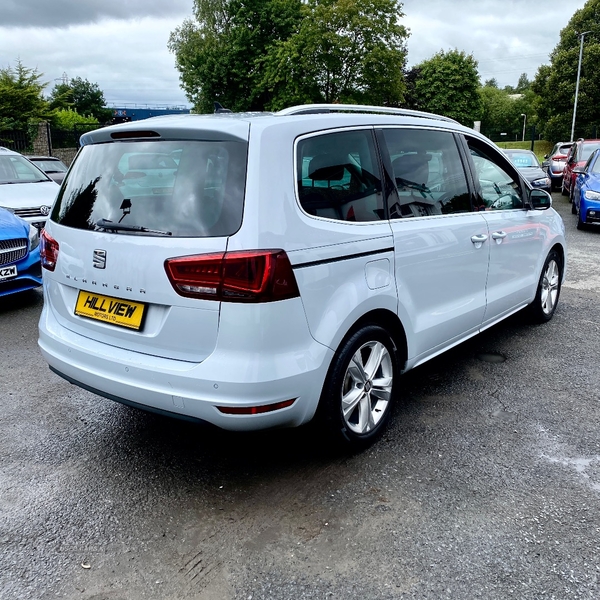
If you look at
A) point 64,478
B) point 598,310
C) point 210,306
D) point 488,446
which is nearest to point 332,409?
point 210,306

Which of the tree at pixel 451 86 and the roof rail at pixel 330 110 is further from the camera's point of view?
the tree at pixel 451 86

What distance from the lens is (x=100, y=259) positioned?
2938mm

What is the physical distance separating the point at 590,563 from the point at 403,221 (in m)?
1.93

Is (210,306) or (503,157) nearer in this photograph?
(210,306)

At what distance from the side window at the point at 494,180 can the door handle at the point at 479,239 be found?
9.1 inches

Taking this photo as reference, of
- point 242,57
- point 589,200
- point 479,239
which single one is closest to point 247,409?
point 479,239

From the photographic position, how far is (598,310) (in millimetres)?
6285

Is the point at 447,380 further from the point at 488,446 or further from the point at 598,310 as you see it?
the point at 598,310

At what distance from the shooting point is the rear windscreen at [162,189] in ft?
8.77

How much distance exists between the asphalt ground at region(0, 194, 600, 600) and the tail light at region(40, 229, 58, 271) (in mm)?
1071

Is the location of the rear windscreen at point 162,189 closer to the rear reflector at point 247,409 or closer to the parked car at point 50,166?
the rear reflector at point 247,409

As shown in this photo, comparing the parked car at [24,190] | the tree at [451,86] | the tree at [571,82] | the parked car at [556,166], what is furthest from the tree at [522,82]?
the parked car at [24,190]

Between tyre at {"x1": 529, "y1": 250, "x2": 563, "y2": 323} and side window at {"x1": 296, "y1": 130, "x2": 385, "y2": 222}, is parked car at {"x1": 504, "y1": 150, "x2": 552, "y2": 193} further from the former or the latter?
side window at {"x1": 296, "y1": 130, "x2": 385, "y2": 222}

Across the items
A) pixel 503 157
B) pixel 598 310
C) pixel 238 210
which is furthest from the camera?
pixel 598 310
